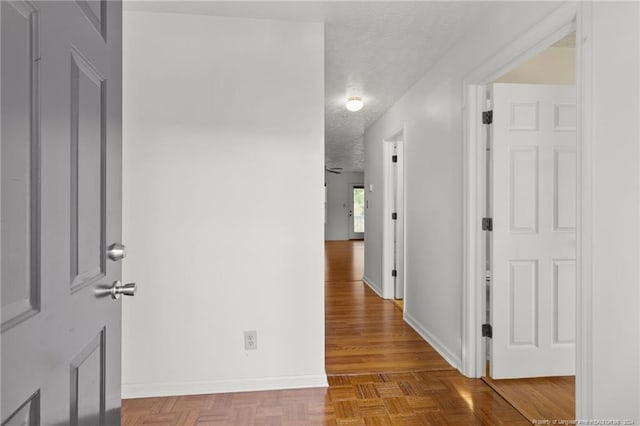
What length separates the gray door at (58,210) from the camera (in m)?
0.60

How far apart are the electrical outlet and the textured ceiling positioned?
1991 millimetres

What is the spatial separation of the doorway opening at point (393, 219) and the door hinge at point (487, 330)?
2189mm

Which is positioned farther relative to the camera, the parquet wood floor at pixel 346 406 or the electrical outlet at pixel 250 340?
the electrical outlet at pixel 250 340

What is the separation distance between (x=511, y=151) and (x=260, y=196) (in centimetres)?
166

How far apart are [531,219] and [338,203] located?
10.2 meters

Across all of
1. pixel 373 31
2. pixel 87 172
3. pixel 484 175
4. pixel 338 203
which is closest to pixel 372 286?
pixel 484 175

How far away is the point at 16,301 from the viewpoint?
0.61 meters

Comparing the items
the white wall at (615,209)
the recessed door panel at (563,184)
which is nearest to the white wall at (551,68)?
the recessed door panel at (563,184)

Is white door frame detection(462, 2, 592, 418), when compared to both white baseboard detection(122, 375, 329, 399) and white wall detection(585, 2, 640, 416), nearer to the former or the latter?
white wall detection(585, 2, 640, 416)

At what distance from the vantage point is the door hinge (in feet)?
8.13

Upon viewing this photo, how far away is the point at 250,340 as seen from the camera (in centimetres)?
238

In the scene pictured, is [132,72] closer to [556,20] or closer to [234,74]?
[234,74]

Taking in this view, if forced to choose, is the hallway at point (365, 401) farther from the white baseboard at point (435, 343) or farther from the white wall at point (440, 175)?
the white wall at point (440, 175)

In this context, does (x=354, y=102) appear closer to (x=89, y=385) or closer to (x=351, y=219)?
(x=89, y=385)
